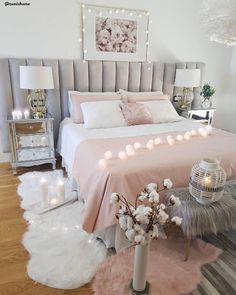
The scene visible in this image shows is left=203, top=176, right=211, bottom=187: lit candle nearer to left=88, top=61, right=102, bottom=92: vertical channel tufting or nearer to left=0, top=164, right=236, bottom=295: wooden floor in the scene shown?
left=0, top=164, right=236, bottom=295: wooden floor

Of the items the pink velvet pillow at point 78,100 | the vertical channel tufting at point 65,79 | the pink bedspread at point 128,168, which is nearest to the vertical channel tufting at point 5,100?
the vertical channel tufting at point 65,79

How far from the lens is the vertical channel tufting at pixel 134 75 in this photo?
12.1 ft

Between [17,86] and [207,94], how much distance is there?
283 cm

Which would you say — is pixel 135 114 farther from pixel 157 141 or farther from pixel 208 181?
pixel 208 181

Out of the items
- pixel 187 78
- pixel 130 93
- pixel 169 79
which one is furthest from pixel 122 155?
pixel 169 79

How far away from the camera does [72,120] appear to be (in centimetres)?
327

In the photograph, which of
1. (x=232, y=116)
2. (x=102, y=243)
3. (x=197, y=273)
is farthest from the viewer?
(x=232, y=116)

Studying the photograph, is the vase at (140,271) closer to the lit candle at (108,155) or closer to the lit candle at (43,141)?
the lit candle at (108,155)

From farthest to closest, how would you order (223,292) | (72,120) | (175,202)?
1. (72,120)
2. (223,292)
3. (175,202)

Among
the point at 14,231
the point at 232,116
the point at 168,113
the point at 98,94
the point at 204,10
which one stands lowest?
the point at 14,231

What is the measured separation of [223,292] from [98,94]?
2.54 metres

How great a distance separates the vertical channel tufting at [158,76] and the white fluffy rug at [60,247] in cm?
220

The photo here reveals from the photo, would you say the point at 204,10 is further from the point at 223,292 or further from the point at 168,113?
the point at 223,292

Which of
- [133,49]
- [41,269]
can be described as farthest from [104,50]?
[41,269]
